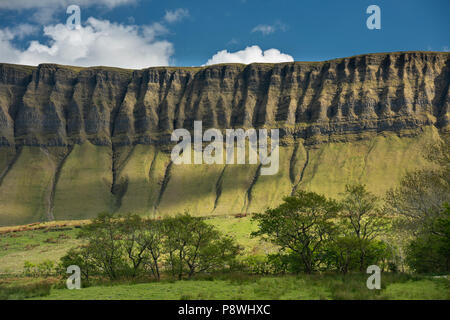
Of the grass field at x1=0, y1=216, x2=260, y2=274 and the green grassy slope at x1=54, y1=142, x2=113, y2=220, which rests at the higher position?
the green grassy slope at x1=54, y1=142, x2=113, y2=220

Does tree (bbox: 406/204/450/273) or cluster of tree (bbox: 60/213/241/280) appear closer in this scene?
tree (bbox: 406/204/450/273)

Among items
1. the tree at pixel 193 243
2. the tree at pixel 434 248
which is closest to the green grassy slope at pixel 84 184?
the tree at pixel 193 243

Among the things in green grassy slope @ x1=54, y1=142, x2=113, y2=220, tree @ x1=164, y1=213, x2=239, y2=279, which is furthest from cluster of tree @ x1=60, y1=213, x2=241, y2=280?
green grassy slope @ x1=54, y1=142, x2=113, y2=220

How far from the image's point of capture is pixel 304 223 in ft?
114

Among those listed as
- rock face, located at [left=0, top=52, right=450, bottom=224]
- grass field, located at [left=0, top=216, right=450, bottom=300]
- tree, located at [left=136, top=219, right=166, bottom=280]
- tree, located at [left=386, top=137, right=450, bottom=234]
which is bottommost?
grass field, located at [left=0, top=216, right=450, bottom=300]

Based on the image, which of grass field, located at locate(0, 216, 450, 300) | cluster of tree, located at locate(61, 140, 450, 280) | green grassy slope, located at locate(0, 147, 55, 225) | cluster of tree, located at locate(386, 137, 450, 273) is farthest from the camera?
green grassy slope, located at locate(0, 147, 55, 225)

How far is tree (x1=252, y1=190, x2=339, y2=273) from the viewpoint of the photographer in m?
34.7

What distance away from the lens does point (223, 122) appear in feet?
650

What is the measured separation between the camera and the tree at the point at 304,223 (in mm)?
34656

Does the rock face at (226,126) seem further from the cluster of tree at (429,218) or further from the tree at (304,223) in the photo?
the tree at (304,223)

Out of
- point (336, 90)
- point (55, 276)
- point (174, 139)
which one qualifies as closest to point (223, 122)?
point (174, 139)

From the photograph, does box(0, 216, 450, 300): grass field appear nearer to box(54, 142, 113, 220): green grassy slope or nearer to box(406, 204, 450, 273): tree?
box(406, 204, 450, 273): tree
